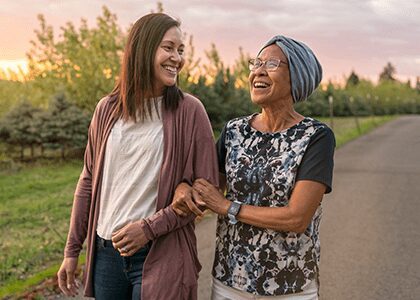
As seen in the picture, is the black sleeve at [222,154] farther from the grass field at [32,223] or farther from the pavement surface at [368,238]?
the grass field at [32,223]

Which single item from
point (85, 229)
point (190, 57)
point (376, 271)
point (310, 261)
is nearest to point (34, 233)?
point (376, 271)

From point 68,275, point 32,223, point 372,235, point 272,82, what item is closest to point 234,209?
point 272,82

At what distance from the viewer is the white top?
6.41 ft

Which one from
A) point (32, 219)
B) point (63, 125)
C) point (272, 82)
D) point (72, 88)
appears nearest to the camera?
point (272, 82)

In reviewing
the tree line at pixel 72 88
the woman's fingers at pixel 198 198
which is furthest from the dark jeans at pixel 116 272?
the tree line at pixel 72 88

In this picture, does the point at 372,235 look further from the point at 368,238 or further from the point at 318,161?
the point at 318,161

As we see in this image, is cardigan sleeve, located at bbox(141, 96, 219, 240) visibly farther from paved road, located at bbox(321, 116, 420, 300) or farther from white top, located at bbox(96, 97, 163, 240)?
paved road, located at bbox(321, 116, 420, 300)

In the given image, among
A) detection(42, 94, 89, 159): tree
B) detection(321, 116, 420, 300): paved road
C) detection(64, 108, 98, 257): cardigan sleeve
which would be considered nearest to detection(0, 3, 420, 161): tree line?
detection(42, 94, 89, 159): tree

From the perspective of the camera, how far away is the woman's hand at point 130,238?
1899 mm

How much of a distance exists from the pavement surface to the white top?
2.72m

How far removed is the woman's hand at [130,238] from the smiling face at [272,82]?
62 centimetres

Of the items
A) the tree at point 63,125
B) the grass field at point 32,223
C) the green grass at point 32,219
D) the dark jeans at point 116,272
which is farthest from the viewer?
the tree at point 63,125

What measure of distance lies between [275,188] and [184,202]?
309mm

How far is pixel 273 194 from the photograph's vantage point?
192cm
